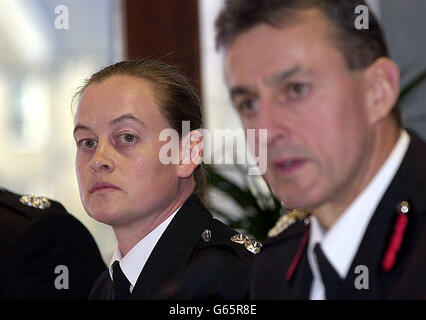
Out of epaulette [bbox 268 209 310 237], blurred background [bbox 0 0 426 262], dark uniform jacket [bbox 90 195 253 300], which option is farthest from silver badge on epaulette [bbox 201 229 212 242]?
blurred background [bbox 0 0 426 262]

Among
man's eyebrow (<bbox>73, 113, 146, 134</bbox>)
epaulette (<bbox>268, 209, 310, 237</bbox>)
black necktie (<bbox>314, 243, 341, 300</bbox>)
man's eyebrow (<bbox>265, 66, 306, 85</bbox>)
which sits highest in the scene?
man's eyebrow (<bbox>265, 66, 306, 85</bbox>)

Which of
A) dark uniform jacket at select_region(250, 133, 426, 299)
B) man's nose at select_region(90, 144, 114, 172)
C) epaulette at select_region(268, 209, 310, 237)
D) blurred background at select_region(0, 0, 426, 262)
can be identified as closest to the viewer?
dark uniform jacket at select_region(250, 133, 426, 299)

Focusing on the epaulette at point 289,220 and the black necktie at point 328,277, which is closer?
the black necktie at point 328,277

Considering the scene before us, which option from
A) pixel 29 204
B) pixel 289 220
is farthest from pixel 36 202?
pixel 289 220

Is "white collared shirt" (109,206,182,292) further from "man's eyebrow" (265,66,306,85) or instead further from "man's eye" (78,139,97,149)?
"man's eyebrow" (265,66,306,85)

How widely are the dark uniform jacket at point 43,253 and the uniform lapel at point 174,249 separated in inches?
6.7

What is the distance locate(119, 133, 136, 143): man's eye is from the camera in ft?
3.82

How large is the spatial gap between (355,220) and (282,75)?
0.18 metres

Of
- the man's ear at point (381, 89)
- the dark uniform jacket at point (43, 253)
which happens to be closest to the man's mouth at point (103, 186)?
the dark uniform jacket at point (43, 253)

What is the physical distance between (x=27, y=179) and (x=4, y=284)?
1.18m

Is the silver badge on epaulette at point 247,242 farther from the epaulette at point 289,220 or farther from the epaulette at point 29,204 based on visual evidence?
the epaulette at point 29,204

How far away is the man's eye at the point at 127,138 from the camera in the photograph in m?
1.16

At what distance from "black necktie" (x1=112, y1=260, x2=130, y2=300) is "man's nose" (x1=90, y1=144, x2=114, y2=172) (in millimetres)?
161
